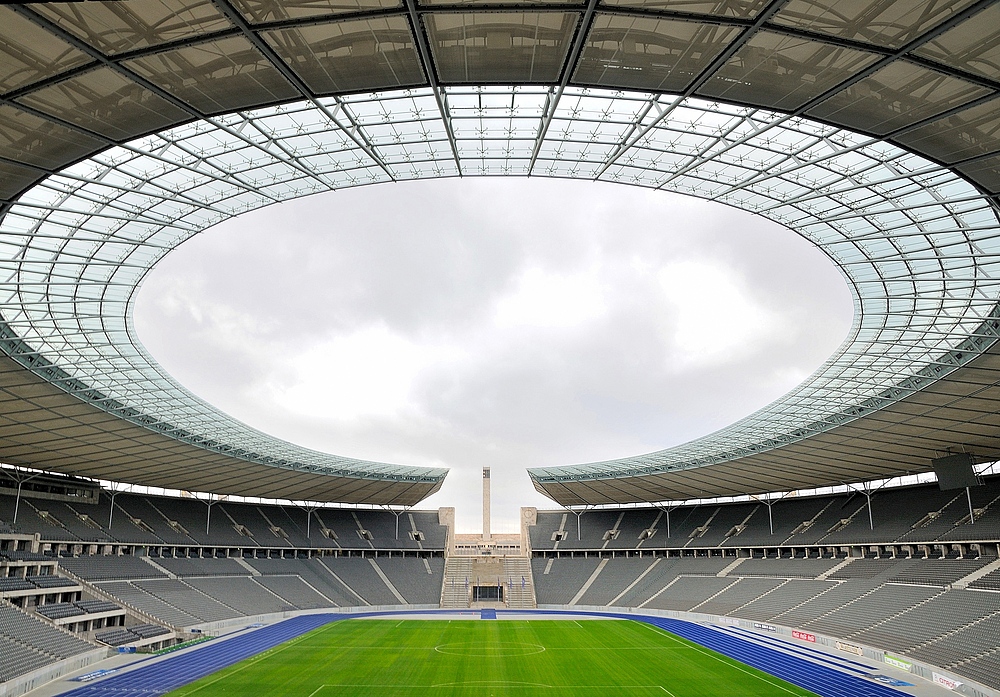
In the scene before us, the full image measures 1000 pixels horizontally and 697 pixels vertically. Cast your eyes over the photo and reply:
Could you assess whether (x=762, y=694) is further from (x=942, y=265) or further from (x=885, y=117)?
(x=885, y=117)

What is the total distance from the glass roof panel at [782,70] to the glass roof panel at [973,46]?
0.98m

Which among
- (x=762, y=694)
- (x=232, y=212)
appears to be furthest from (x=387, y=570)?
(x=232, y=212)

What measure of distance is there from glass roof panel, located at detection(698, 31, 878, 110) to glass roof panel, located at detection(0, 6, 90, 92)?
37.5 ft

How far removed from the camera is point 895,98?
14047 millimetres

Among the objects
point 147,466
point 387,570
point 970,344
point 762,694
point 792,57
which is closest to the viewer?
point 792,57

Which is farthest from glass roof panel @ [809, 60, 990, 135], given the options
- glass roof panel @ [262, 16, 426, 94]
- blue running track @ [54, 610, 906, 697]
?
blue running track @ [54, 610, 906, 697]

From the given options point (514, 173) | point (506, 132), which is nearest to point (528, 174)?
point (514, 173)

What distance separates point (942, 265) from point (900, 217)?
383cm

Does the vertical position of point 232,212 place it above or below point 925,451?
above

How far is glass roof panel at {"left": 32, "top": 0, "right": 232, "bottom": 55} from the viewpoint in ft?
36.1

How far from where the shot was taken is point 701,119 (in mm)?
17953

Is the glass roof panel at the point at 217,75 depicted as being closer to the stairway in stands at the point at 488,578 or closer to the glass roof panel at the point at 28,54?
the glass roof panel at the point at 28,54

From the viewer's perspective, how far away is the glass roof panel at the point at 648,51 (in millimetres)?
11906

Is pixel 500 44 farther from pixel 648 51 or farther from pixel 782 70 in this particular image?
pixel 782 70
